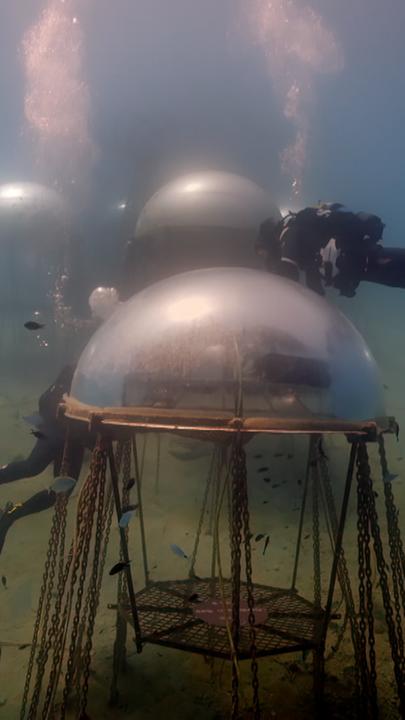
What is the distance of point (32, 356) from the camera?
21844mm

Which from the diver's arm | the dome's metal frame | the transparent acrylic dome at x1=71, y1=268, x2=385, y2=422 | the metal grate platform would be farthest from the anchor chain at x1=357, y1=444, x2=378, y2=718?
the diver's arm

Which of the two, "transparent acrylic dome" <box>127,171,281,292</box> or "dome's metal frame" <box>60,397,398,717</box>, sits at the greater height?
"transparent acrylic dome" <box>127,171,281,292</box>

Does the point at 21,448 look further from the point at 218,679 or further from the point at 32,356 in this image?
the point at 218,679

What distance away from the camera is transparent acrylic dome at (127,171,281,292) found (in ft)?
26.6

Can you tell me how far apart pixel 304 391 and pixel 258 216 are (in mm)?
5479

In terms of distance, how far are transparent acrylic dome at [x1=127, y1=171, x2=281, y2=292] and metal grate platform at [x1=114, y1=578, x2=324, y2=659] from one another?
5.16m

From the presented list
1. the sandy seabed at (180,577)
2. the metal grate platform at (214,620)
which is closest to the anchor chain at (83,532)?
the metal grate platform at (214,620)

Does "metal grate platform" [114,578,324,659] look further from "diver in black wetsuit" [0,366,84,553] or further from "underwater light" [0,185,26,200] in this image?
"underwater light" [0,185,26,200]

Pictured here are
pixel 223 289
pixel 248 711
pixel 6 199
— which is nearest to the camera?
pixel 223 289

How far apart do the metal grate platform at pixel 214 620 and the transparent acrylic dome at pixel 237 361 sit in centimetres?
235

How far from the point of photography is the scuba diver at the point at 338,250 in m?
6.35

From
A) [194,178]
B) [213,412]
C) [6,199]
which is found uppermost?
[6,199]

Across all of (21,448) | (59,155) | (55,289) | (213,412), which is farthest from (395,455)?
(59,155)

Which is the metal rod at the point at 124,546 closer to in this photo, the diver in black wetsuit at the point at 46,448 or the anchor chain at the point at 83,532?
the anchor chain at the point at 83,532
